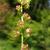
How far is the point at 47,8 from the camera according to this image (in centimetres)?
772

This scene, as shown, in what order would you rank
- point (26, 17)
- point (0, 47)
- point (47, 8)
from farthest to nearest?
point (47, 8)
point (0, 47)
point (26, 17)

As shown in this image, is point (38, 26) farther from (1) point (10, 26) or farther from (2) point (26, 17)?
(2) point (26, 17)

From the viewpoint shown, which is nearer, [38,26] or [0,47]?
[0,47]

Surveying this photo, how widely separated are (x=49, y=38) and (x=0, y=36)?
1313 millimetres

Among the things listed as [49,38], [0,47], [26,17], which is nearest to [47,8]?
[49,38]

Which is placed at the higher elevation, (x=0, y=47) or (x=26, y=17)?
(x=0, y=47)

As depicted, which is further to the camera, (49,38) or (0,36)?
(0,36)

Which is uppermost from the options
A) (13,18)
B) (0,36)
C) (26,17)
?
(13,18)

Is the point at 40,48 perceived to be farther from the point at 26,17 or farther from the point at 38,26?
the point at 26,17

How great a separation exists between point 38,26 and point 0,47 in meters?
1.33

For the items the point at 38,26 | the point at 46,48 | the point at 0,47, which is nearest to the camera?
the point at 0,47

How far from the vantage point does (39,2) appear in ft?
26.8

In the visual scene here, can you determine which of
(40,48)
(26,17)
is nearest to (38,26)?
(40,48)

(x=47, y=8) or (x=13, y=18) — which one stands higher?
(x=47, y=8)
